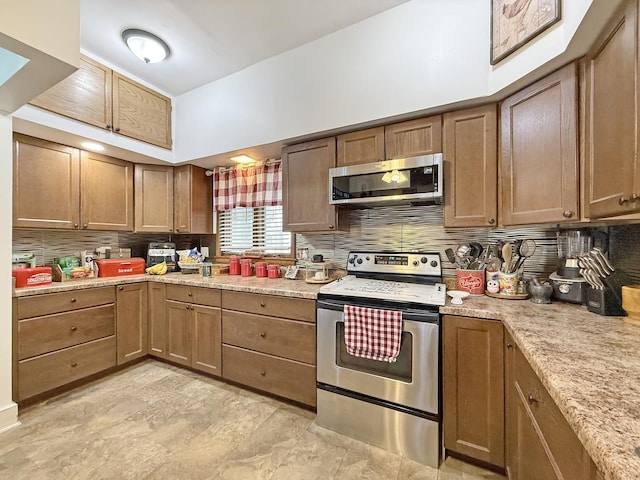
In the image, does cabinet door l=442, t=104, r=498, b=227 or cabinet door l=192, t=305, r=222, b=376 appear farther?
cabinet door l=192, t=305, r=222, b=376

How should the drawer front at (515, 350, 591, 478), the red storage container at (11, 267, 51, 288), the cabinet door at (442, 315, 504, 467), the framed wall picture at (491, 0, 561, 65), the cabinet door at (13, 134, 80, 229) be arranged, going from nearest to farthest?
the drawer front at (515, 350, 591, 478), the framed wall picture at (491, 0, 561, 65), the cabinet door at (442, 315, 504, 467), the red storage container at (11, 267, 51, 288), the cabinet door at (13, 134, 80, 229)

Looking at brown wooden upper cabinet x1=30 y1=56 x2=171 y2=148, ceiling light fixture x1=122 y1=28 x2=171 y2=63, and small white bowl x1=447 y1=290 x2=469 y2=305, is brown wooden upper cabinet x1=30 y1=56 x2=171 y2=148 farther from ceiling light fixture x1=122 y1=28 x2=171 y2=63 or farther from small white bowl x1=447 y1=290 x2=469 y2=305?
small white bowl x1=447 y1=290 x2=469 y2=305

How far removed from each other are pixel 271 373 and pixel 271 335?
29 centimetres

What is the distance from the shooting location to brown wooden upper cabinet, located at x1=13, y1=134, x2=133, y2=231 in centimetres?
225

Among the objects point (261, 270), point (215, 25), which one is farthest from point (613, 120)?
point (261, 270)

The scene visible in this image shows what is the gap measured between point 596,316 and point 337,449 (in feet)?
5.04

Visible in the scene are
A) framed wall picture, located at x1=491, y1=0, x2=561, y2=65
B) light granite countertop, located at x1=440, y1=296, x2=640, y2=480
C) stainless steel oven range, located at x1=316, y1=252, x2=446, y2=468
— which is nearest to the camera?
light granite countertop, located at x1=440, y1=296, x2=640, y2=480

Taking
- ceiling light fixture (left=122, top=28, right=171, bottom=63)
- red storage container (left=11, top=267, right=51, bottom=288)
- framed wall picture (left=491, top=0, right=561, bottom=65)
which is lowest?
red storage container (left=11, top=267, right=51, bottom=288)

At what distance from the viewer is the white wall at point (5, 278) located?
6.05 feet

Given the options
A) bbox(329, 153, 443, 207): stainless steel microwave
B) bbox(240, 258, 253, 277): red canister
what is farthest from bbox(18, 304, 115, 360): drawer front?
bbox(329, 153, 443, 207): stainless steel microwave

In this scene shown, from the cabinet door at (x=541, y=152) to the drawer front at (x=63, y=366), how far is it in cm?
329

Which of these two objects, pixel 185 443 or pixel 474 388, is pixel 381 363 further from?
pixel 185 443

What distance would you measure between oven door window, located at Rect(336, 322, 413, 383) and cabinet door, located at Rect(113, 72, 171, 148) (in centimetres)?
254

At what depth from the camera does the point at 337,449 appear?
1.70 meters
